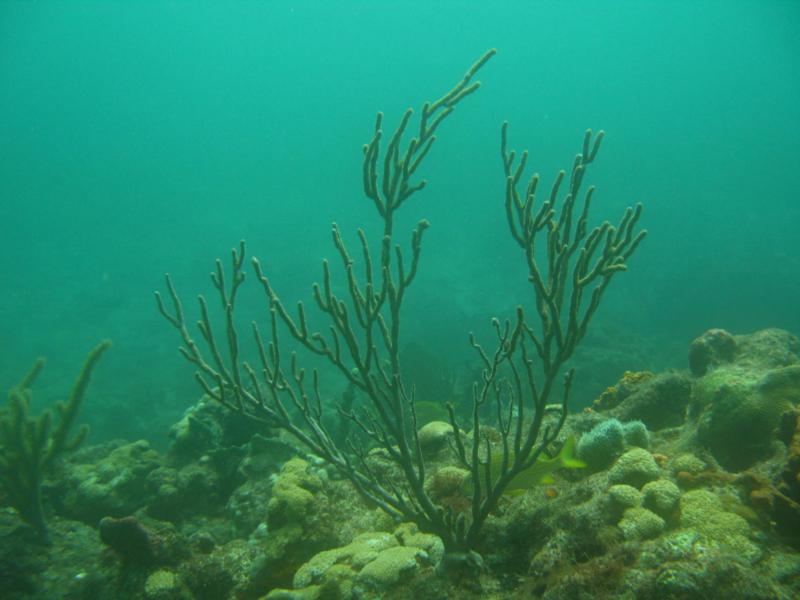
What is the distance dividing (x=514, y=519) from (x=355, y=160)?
260 ft

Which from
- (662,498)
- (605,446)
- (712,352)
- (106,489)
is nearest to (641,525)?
(662,498)

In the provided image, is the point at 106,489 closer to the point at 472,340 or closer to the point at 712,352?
the point at 472,340

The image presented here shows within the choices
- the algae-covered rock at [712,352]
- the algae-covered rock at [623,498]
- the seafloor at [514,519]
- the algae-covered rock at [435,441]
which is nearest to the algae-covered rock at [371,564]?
the seafloor at [514,519]

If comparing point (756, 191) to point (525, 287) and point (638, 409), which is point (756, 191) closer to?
point (525, 287)

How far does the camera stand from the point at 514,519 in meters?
3.03

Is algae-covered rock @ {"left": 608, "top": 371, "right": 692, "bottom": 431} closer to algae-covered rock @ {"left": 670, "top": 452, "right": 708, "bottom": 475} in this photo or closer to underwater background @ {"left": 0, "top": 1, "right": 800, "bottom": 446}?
algae-covered rock @ {"left": 670, "top": 452, "right": 708, "bottom": 475}

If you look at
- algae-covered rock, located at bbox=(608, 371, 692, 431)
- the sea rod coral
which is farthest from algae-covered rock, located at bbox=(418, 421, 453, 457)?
algae-covered rock, located at bbox=(608, 371, 692, 431)

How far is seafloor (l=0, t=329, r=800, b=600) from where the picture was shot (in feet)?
7.87

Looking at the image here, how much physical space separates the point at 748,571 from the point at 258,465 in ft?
18.4

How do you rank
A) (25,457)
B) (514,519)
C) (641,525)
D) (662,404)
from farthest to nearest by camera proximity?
(25,457) < (662,404) < (514,519) < (641,525)

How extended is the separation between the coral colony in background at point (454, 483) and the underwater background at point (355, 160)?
8698mm

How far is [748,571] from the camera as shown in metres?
2.00

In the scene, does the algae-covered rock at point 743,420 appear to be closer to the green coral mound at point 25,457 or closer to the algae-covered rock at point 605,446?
the algae-covered rock at point 605,446

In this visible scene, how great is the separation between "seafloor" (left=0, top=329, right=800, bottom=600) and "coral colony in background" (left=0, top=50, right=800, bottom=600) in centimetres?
2
